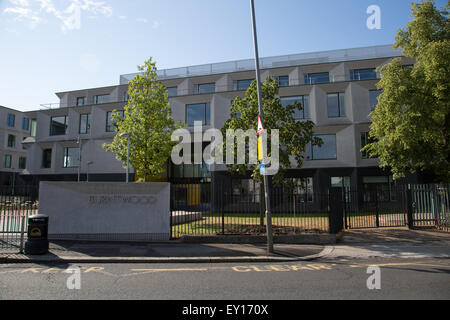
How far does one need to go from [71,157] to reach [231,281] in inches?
1318

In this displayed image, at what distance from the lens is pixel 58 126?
35.6 m

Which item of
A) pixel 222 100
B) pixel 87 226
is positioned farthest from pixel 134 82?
pixel 87 226

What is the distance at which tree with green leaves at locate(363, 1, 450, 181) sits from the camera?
13.1 metres

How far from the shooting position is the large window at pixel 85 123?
33.6 m

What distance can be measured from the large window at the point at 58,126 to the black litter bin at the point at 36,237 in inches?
1211

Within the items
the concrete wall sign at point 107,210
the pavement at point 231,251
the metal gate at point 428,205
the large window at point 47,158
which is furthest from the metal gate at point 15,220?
the large window at point 47,158

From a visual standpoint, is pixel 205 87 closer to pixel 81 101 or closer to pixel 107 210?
pixel 81 101

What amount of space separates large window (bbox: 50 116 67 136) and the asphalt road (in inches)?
1272

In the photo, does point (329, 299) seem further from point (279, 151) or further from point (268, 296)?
point (279, 151)

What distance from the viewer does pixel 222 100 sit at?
28.1 m

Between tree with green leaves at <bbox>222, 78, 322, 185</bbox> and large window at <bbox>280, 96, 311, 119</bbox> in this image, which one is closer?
tree with green leaves at <bbox>222, 78, 322, 185</bbox>

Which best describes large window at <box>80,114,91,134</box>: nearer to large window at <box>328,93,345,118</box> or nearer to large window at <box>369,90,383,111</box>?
large window at <box>328,93,345,118</box>

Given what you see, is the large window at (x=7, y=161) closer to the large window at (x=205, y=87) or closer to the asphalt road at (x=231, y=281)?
the large window at (x=205, y=87)

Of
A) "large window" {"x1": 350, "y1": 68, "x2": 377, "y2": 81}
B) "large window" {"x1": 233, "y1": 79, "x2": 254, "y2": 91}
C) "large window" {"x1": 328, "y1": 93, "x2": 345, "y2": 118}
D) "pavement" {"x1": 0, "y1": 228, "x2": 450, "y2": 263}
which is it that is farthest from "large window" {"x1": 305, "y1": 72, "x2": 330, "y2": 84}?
"pavement" {"x1": 0, "y1": 228, "x2": 450, "y2": 263}
